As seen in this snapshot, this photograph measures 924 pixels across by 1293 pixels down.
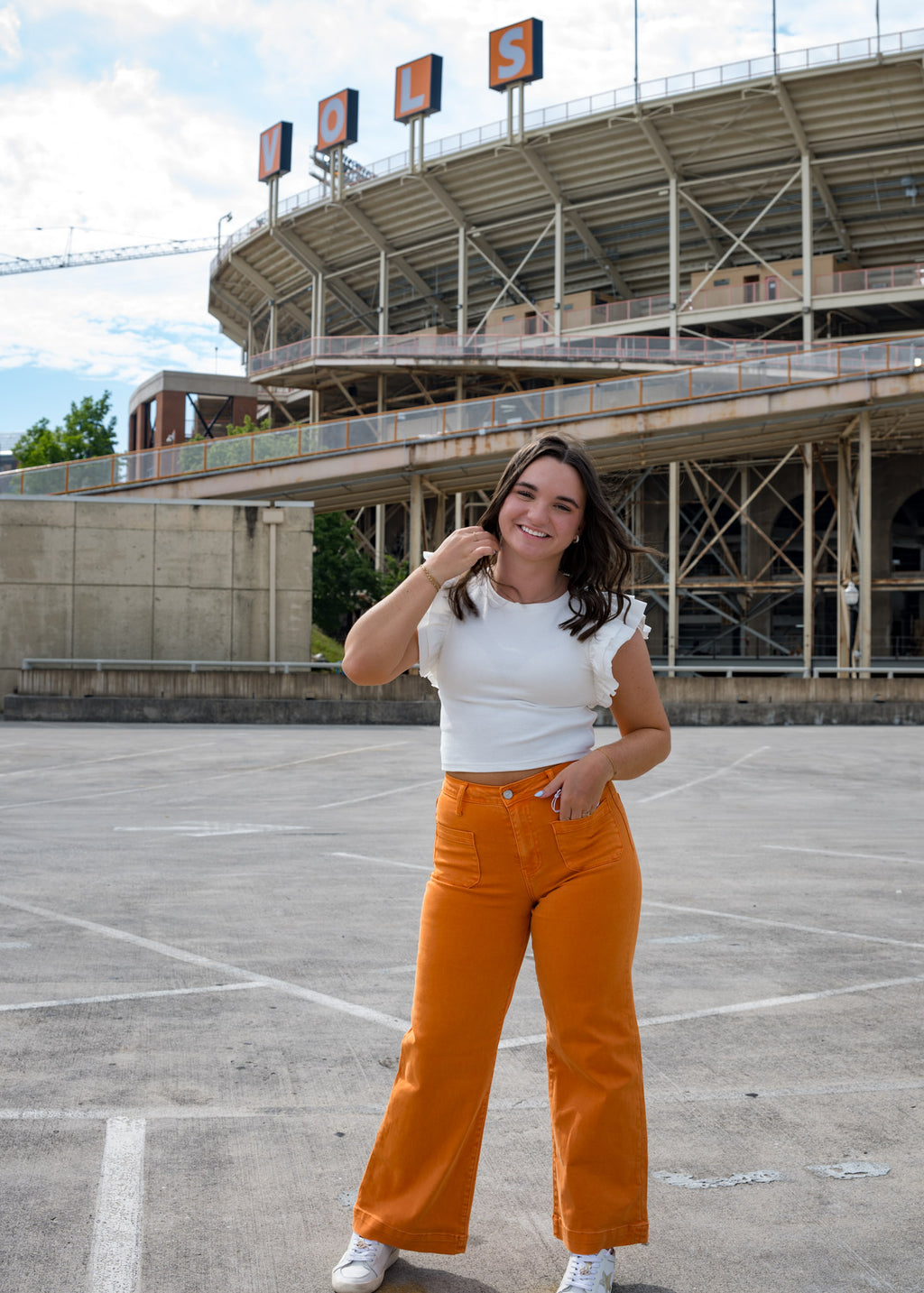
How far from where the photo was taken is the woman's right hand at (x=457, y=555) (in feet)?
8.39

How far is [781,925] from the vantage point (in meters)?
6.33

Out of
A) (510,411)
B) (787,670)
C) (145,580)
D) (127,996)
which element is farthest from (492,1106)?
(787,670)

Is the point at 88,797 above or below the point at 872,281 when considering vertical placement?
below

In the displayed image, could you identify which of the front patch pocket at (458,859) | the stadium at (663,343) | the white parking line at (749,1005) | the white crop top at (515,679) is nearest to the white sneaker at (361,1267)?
the front patch pocket at (458,859)

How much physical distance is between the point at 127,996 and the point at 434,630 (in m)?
2.84

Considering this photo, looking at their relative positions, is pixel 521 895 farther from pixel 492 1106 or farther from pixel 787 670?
pixel 787 670

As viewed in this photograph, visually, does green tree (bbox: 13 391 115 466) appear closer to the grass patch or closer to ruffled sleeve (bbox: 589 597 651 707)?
the grass patch

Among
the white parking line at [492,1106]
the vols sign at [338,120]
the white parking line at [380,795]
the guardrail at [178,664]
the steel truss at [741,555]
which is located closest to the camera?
the white parking line at [492,1106]

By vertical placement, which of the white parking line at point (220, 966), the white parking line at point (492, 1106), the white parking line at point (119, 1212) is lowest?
the white parking line at point (220, 966)

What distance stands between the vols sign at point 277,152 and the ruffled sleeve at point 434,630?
5339 centimetres

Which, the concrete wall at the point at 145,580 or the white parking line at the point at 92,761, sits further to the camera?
the concrete wall at the point at 145,580

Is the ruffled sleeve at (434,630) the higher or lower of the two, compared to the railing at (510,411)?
lower

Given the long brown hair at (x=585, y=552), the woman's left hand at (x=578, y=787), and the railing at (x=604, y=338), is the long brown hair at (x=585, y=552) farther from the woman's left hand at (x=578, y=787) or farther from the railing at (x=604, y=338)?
the railing at (x=604, y=338)

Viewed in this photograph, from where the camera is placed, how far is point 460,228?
47.9 m
